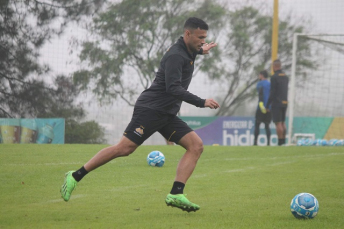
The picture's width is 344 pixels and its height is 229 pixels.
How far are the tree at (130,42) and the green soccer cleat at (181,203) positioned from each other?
18224 millimetres

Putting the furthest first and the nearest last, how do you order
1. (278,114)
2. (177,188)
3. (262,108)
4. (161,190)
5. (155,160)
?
(262,108)
(278,114)
(155,160)
(161,190)
(177,188)

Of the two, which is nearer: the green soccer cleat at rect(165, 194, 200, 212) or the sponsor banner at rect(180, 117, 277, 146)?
the green soccer cleat at rect(165, 194, 200, 212)

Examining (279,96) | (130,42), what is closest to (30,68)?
(130,42)

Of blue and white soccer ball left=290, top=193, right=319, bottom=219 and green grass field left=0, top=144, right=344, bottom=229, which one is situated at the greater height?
blue and white soccer ball left=290, top=193, right=319, bottom=219

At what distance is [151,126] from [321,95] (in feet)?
65.1

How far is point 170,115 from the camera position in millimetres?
7609

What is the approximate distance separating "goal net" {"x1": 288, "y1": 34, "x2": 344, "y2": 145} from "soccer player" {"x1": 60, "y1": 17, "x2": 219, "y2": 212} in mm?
16881

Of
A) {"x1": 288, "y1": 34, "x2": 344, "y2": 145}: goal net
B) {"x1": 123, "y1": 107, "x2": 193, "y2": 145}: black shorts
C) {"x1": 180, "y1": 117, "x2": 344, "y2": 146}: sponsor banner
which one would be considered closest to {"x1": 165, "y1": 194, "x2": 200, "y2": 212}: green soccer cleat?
{"x1": 123, "y1": 107, "x2": 193, "y2": 145}: black shorts

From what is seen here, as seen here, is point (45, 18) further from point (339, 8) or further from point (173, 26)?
point (339, 8)

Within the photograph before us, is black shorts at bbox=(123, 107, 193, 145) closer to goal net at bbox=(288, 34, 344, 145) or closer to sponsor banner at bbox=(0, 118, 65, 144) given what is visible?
sponsor banner at bbox=(0, 118, 65, 144)

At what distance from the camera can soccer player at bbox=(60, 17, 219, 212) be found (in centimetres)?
729

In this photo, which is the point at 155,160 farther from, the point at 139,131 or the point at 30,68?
the point at 30,68

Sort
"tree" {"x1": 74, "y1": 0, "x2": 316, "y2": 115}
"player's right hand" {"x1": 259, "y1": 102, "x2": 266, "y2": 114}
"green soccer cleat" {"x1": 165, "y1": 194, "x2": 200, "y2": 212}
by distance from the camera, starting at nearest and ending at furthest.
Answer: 1. "green soccer cleat" {"x1": 165, "y1": 194, "x2": 200, "y2": 212}
2. "player's right hand" {"x1": 259, "y1": 102, "x2": 266, "y2": 114}
3. "tree" {"x1": 74, "y1": 0, "x2": 316, "y2": 115}

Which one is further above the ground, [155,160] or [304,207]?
[304,207]
